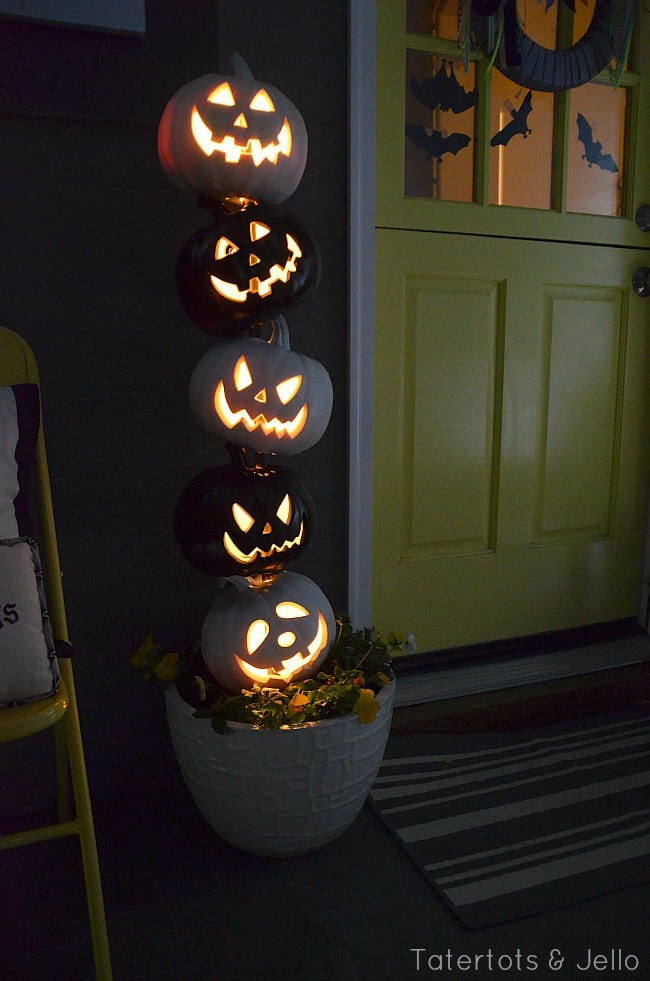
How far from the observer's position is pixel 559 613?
1.95 meters

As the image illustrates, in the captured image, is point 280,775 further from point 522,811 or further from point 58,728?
point 522,811

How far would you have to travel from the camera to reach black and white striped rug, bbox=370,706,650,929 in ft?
3.80

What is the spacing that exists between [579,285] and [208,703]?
1.41 m

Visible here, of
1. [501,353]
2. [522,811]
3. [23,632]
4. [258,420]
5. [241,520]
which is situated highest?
[501,353]

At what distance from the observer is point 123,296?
1312 mm

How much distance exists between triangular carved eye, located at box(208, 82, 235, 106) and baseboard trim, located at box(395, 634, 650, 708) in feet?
4.22

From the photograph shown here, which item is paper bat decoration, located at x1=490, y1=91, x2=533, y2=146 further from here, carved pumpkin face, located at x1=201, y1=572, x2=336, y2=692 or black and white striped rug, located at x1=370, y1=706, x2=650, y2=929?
black and white striped rug, located at x1=370, y1=706, x2=650, y2=929

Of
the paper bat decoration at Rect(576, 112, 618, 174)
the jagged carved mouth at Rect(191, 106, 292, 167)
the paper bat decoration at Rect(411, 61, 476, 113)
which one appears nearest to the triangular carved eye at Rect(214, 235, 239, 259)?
the jagged carved mouth at Rect(191, 106, 292, 167)

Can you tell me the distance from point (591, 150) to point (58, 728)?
184 centimetres

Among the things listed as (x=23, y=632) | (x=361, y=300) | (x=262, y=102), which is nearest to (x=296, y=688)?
(x=23, y=632)

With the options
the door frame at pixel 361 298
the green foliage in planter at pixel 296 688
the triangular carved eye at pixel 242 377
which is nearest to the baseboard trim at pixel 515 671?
the door frame at pixel 361 298

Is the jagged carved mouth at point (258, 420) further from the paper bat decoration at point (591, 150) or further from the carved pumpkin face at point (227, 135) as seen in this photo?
the paper bat decoration at point (591, 150)

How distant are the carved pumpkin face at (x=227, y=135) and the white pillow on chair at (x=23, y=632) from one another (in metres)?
0.63

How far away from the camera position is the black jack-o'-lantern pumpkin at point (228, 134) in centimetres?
108
